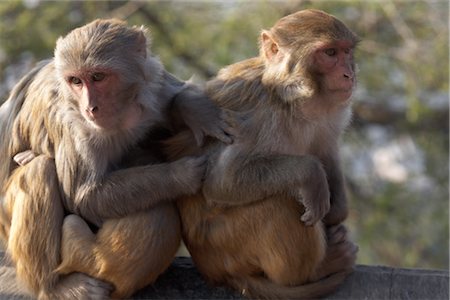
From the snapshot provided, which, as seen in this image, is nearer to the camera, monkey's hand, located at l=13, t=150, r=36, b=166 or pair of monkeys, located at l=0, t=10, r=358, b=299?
pair of monkeys, located at l=0, t=10, r=358, b=299

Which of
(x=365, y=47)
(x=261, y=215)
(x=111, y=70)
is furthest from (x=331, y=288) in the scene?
(x=365, y=47)

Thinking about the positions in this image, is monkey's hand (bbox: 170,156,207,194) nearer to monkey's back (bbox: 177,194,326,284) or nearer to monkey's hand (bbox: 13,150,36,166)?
monkey's back (bbox: 177,194,326,284)

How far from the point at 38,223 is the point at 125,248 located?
0.49m

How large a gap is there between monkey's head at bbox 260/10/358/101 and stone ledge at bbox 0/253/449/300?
109cm

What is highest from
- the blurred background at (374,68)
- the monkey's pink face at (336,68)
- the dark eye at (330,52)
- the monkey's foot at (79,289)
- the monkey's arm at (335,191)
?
the dark eye at (330,52)

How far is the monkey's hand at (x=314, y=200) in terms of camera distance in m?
4.44

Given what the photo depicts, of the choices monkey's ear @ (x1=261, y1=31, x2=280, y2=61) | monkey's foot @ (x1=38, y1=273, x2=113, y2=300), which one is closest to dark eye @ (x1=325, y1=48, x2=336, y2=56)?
monkey's ear @ (x1=261, y1=31, x2=280, y2=61)

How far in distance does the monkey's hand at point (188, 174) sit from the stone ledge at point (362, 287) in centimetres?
68

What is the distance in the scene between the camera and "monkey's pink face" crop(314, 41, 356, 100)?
4473mm

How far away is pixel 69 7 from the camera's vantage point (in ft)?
36.9

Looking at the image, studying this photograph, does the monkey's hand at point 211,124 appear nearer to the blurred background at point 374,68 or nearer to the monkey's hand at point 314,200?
the monkey's hand at point 314,200

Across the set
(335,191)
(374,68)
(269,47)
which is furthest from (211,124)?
(374,68)

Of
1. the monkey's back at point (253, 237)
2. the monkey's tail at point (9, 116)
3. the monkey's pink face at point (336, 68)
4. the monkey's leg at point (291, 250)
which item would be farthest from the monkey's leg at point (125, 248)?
the monkey's pink face at point (336, 68)

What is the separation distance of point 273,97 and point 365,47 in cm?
621
